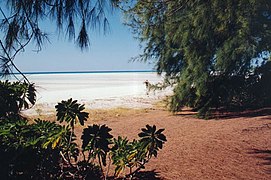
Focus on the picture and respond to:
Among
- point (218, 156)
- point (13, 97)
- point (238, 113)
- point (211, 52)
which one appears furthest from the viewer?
point (238, 113)

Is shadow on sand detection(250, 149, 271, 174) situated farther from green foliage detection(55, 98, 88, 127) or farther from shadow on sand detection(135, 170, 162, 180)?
green foliage detection(55, 98, 88, 127)

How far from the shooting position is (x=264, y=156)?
5.09 meters

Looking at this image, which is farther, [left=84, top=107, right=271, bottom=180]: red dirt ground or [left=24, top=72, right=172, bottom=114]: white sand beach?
[left=24, top=72, right=172, bottom=114]: white sand beach

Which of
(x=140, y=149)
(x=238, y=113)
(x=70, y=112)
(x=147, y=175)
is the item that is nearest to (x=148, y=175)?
(x=147, y=175)

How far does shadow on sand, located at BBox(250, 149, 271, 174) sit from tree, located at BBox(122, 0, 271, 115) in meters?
→ 3.75

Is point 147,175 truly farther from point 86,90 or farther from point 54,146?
point 86,90

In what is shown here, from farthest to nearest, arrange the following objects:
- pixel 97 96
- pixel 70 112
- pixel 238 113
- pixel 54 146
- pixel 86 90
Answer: pixel 86 90, pixel 97 96, pixel 238 113, pixel 70 112, pixel 54 146

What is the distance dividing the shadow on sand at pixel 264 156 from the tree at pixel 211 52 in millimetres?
3746

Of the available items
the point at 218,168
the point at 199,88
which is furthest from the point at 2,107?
the point at 199,88

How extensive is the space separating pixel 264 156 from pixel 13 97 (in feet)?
13.4

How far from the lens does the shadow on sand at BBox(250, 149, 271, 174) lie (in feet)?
15.3

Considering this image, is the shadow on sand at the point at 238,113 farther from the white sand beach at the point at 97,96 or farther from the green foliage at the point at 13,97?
the green foliage at the point at 13,97

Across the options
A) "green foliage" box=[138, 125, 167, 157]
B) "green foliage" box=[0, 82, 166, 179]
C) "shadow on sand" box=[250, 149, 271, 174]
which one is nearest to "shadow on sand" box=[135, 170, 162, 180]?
"green foliage" box=[0, 82, 166, 179]

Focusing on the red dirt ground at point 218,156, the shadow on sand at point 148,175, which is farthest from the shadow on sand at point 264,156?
the shadow on sand at point 148,175
